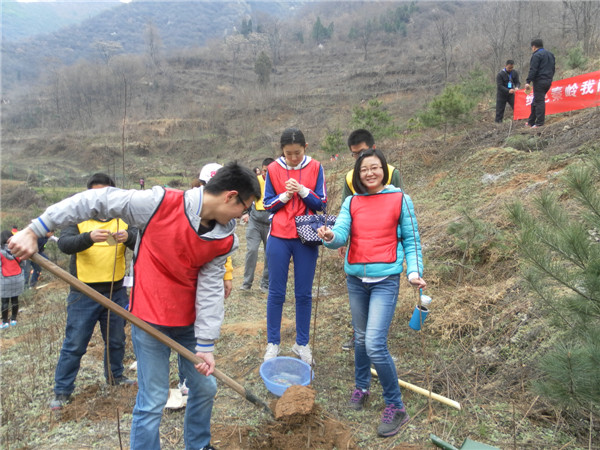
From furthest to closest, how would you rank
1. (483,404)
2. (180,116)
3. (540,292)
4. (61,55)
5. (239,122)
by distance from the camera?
(61,55), (180,116), (239,122), (483,404), (540,292)

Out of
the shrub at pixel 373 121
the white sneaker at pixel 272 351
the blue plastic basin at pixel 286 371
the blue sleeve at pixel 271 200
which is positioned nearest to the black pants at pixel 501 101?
the shrub at pixel 373 121

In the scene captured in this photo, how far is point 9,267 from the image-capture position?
6188 millimetres

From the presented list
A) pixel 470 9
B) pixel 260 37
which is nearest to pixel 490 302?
pixel 470 9

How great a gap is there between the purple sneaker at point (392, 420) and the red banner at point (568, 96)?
Result: 8.07m

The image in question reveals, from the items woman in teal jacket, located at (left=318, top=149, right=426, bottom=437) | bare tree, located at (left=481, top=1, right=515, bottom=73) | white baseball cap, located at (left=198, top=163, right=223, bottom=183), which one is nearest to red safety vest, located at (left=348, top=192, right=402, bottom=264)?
woman in teal jacket, located at (left=318, top=149, right=426, bottom=437)

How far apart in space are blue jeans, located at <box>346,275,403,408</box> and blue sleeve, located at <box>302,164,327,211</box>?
2.59 feet

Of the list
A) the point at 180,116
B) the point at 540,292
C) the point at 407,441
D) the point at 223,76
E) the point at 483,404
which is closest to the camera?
the point at 540,292

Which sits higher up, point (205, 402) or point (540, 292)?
point (540, 292)

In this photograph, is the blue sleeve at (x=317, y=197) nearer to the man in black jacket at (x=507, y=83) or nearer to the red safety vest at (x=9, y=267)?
the red safety vest at (x=9, y=267)

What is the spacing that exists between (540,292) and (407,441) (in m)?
1.20

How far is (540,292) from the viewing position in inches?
89.6

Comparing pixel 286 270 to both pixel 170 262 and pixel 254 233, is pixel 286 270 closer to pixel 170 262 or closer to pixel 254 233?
pixel 170 262

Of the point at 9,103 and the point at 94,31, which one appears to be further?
the point at 94,31

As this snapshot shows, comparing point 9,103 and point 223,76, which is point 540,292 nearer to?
point 223,76
